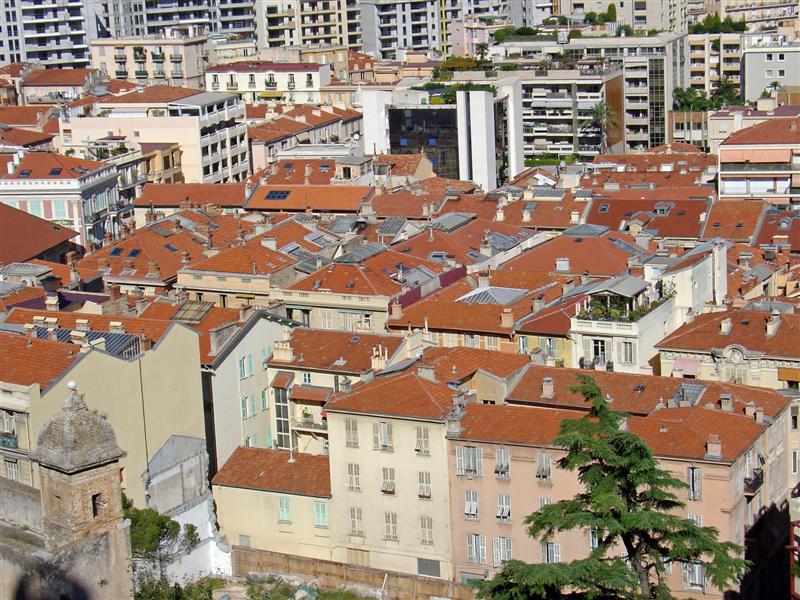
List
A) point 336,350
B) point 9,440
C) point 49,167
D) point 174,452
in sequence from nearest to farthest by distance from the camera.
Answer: point 9,440, point 174,452, point 336,350, point 49,167

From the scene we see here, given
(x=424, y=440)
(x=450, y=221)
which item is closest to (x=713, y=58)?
(x=450, y=221)

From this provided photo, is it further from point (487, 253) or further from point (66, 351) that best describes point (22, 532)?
point (487, 253)

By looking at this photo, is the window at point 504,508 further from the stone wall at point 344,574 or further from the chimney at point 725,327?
the chimney at point 725,327

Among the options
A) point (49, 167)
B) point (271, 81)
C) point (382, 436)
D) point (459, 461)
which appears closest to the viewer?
point (459, 461)

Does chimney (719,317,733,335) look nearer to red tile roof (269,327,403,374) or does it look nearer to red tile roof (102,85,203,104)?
red tile roof (269,327,403,374)

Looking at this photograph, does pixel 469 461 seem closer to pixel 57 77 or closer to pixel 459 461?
pixel 459 461

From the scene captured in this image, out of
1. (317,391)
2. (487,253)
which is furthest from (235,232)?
(317,391)
